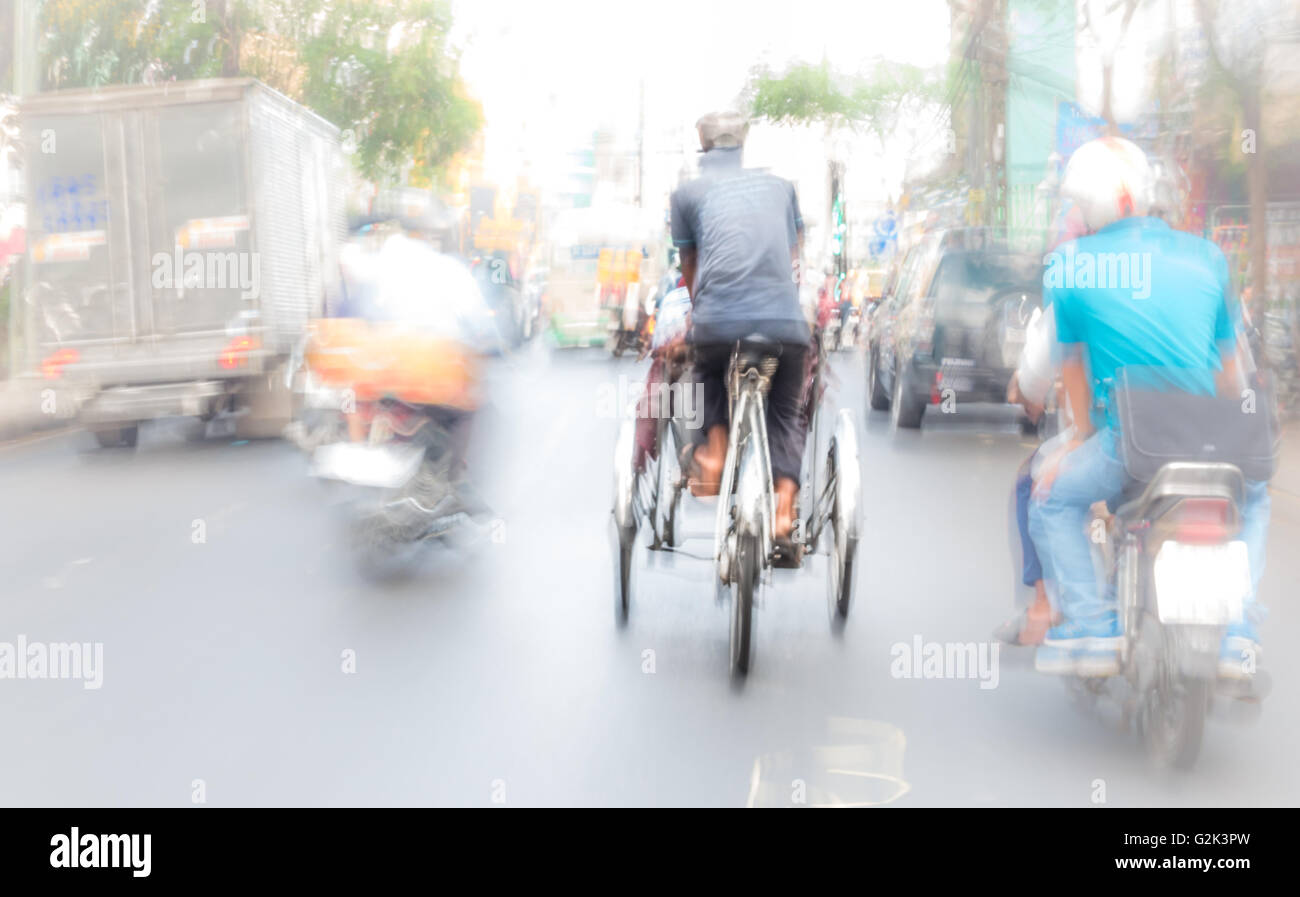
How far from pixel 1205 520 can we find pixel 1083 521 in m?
0.54

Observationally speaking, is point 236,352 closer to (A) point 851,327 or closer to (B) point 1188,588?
(B) point 1188,588

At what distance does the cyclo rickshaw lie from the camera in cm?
527

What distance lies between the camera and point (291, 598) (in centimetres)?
705

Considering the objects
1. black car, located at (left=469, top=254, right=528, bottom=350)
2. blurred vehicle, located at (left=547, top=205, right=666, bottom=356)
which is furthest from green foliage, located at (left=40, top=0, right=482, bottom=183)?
→ blurred vehicle, located at (left=547, top=205, right=666, bottom=356)

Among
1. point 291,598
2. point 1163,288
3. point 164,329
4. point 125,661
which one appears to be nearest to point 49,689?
point 125,661

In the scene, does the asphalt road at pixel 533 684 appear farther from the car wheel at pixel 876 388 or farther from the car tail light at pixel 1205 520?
the car wheel at pixel 876 388

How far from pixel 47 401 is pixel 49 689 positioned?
10.2 metres

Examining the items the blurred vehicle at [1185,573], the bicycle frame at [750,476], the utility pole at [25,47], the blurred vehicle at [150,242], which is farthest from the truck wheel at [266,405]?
the blurred vehicle at [1185,573]

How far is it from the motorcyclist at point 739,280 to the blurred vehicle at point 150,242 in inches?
314

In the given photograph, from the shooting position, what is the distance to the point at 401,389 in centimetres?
728

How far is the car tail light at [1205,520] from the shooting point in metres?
4.16

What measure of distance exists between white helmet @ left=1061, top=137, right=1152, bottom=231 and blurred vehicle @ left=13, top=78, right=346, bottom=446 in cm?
960

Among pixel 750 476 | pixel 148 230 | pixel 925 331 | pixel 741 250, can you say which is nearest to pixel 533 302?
pixel 148 230
